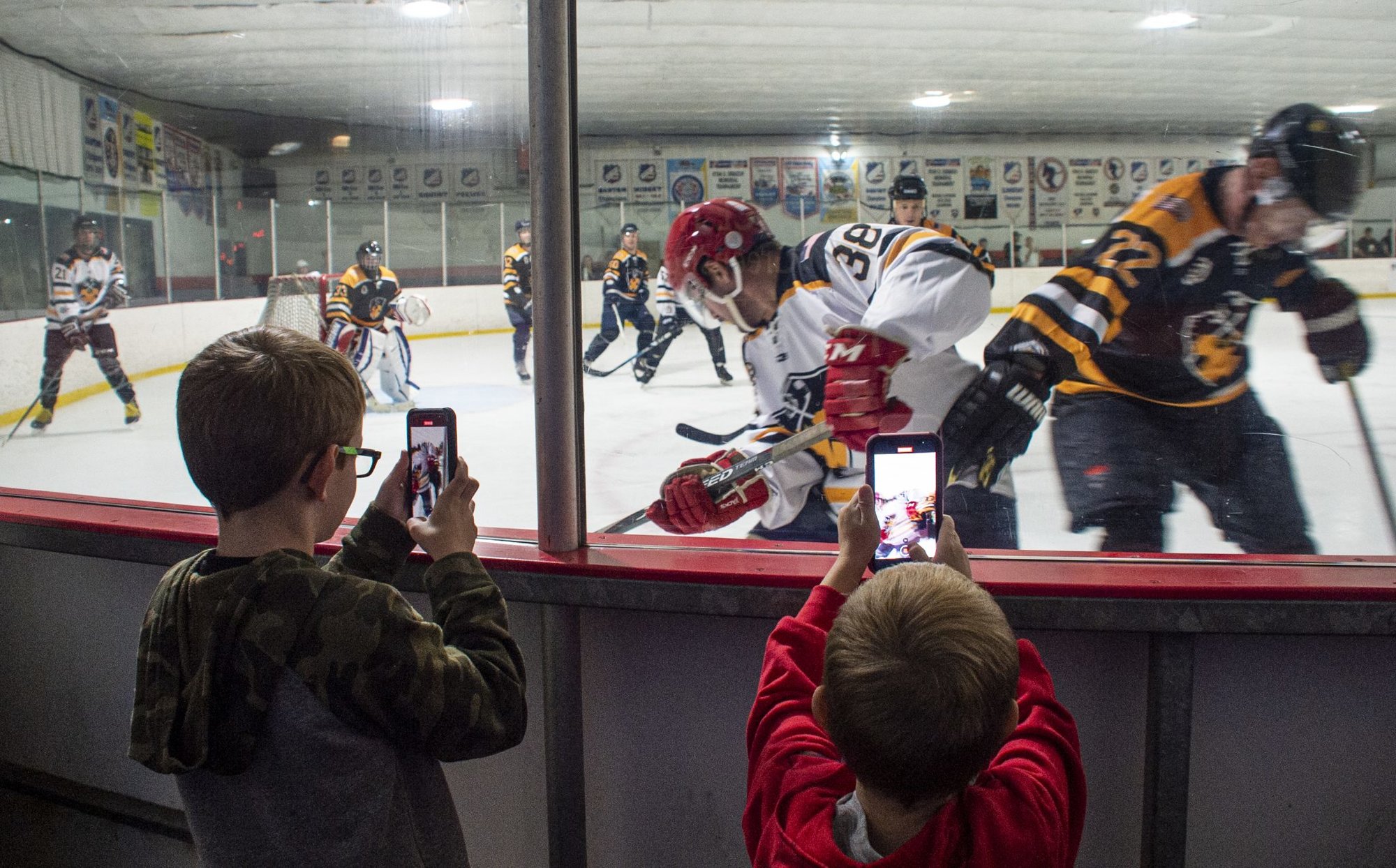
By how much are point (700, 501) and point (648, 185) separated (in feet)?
1.64

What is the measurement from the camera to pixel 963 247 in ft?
4.71

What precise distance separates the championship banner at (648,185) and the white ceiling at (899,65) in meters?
0.05

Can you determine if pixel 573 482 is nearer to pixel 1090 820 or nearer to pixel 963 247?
pixel 963 247

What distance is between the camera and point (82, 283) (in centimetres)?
335

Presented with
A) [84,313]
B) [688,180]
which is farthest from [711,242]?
[84,313]

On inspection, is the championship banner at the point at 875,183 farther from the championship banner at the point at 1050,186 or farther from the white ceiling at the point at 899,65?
the championship banner at the point at 1050,186

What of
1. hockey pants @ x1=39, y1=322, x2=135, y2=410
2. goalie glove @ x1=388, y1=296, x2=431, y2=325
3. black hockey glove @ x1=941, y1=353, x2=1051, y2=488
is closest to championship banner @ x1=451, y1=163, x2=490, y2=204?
goalie glove @ x1=388, y1=296, x2=431, y2=325

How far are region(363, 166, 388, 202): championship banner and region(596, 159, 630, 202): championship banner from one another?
624mm

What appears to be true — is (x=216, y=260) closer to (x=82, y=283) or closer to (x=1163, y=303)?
(x=82, y=283)

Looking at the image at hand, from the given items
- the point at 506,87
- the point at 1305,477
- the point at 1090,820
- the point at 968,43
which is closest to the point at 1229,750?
the point at 1090,820

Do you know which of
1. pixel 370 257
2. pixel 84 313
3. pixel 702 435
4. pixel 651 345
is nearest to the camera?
pixel 651 345

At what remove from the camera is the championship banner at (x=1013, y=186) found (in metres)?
1.38

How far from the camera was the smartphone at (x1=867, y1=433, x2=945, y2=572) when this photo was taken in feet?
3.45

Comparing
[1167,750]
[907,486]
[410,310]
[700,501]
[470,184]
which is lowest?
[1167,750]
